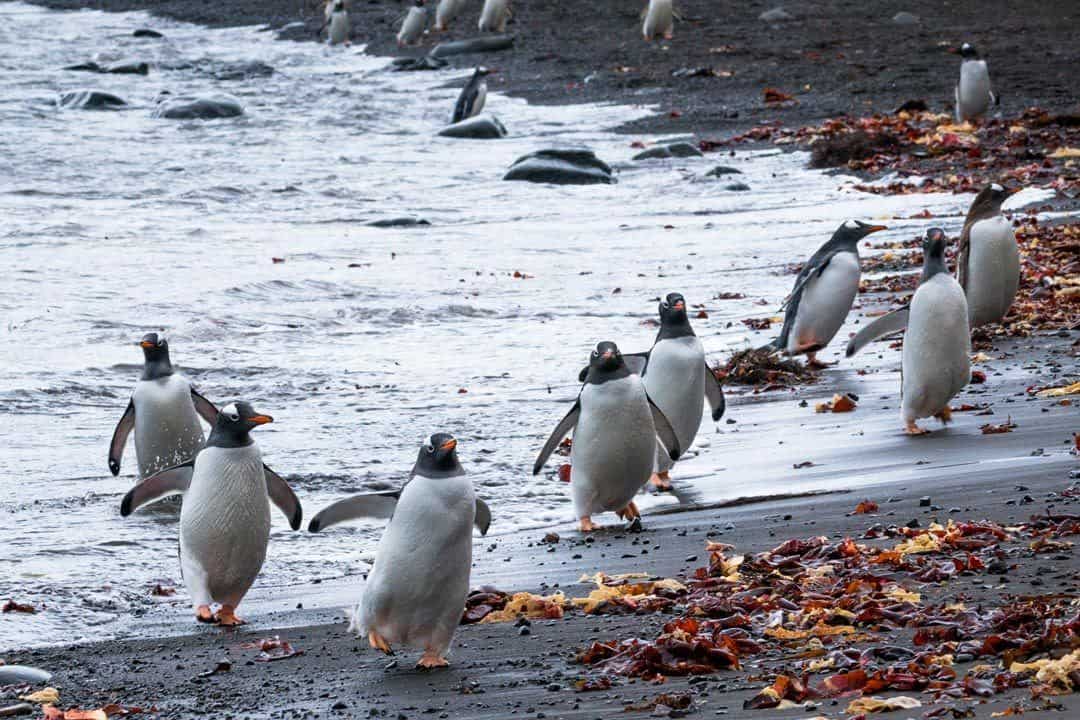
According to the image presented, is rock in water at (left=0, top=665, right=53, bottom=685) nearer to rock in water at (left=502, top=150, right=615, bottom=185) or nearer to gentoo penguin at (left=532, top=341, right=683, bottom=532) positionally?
gentoo penguin at (left=532, top=341, right=683, bottom=532)

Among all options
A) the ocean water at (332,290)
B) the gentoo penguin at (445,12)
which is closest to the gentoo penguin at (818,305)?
the ocean water at (332,290)

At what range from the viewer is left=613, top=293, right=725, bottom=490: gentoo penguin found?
22.8ft

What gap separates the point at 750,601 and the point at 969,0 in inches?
1045

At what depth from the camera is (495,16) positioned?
3058cm

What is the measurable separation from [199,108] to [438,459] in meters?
20.8

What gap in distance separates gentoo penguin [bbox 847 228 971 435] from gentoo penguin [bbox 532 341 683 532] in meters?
1.33

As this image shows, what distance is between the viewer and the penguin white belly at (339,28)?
32781mm

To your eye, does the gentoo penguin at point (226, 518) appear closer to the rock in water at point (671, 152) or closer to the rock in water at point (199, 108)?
the rock in water at point (671, 152)

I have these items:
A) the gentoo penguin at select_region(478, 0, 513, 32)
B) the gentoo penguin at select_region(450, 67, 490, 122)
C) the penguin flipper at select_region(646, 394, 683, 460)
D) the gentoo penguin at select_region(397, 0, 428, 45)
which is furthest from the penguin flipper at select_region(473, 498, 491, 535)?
the gentoo penguin at select_region(397, 0, 428, 45)

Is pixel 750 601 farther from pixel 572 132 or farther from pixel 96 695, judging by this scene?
pixel 572 132

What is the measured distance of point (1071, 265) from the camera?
10094 mm

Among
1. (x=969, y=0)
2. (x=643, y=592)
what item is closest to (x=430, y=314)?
(x=643, y=592)

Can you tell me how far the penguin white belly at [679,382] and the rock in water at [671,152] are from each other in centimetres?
1245

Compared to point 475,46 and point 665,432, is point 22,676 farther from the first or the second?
point 475,46
